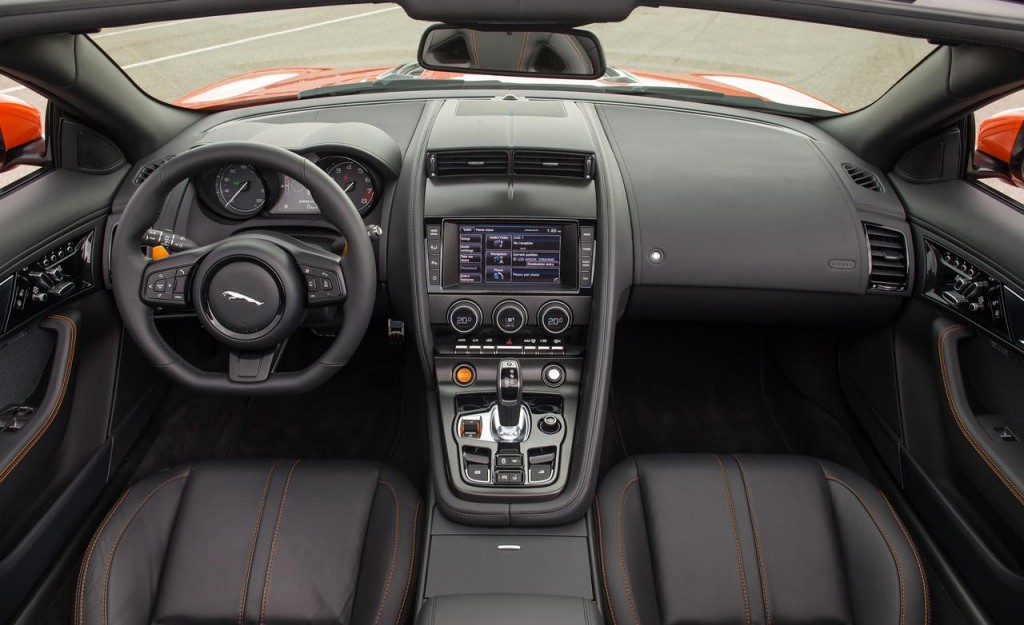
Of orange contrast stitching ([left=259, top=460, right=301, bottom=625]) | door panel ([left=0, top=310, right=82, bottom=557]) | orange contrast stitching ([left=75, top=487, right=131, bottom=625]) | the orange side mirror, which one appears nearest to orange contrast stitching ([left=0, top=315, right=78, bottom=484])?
door panel ([left=0, top=310, right=82, bottom=557])

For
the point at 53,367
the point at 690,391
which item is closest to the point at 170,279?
the point at 53,367

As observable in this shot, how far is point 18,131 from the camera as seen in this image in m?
2.30

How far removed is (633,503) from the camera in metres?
2.23

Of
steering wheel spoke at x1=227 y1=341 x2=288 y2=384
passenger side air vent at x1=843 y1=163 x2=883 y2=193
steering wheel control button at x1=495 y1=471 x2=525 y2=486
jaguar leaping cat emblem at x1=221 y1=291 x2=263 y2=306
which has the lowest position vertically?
steering wheel control button at x1=495 y1=471 x2=525 y2=486

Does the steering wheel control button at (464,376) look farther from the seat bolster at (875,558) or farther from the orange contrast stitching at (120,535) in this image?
the seat bolster at (875,558)

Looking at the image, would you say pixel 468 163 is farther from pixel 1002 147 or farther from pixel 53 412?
pixel 1002 147

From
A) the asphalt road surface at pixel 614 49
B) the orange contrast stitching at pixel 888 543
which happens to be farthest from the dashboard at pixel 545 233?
the orange contrast stitching at pixel 888 543

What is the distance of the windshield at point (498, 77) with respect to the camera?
2.81m

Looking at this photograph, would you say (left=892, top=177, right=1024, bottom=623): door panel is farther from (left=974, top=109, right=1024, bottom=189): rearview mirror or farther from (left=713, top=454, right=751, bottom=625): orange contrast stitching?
(left=713, top=454, right=751, bottom=625): orange contrast stitching

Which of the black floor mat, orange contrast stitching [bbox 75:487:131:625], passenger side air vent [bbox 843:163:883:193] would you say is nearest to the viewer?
orange contrast stitching [bbox 75:487:131:625]

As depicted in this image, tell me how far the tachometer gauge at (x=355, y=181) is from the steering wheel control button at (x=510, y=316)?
0.61 meters

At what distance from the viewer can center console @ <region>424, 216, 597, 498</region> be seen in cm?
230

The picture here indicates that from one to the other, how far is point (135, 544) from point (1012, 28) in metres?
2.46

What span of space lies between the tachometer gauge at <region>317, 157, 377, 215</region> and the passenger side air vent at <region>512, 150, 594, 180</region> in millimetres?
523
